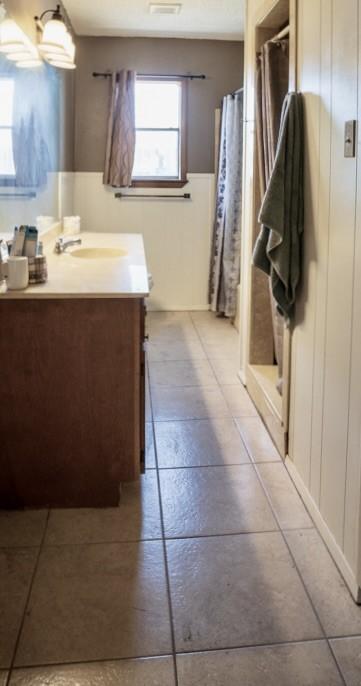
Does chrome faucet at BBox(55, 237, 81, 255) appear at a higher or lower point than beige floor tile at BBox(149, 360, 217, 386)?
higher

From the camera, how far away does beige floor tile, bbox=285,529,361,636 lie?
1620 mm

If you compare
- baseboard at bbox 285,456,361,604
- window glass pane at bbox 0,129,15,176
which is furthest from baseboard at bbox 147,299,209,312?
baseboard at bbox 285,456,361,604

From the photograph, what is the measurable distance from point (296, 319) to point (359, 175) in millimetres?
763

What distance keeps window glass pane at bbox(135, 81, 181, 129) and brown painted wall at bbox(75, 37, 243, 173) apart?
11 centimetres

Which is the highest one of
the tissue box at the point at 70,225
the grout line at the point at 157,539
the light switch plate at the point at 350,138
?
the light switch plate at the point at 350,138

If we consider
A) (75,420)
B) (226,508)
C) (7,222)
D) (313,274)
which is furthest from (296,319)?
(7,222)

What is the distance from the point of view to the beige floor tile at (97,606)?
5.02 feet

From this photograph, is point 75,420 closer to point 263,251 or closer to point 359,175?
point 263,251

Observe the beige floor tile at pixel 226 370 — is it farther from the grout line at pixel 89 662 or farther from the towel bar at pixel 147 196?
the grout line at pixel 89 662

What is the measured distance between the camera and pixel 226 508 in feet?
7.25

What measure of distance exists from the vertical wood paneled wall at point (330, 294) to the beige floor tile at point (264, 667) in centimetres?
28

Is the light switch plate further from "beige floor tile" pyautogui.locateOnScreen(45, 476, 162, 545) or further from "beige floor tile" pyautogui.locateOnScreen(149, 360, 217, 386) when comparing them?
"beige floor tile" pyautogui.locateOnScreen(149, 360, 217, 386)

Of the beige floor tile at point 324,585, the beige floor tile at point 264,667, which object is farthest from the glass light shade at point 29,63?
the beige floor tile at point 264,667

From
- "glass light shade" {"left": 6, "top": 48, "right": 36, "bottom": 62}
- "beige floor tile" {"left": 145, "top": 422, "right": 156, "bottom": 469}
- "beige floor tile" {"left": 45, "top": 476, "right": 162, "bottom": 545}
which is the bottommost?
"beige floor tile" {"left": 45, "top": 476, "right": 162, "bottom": 545}
